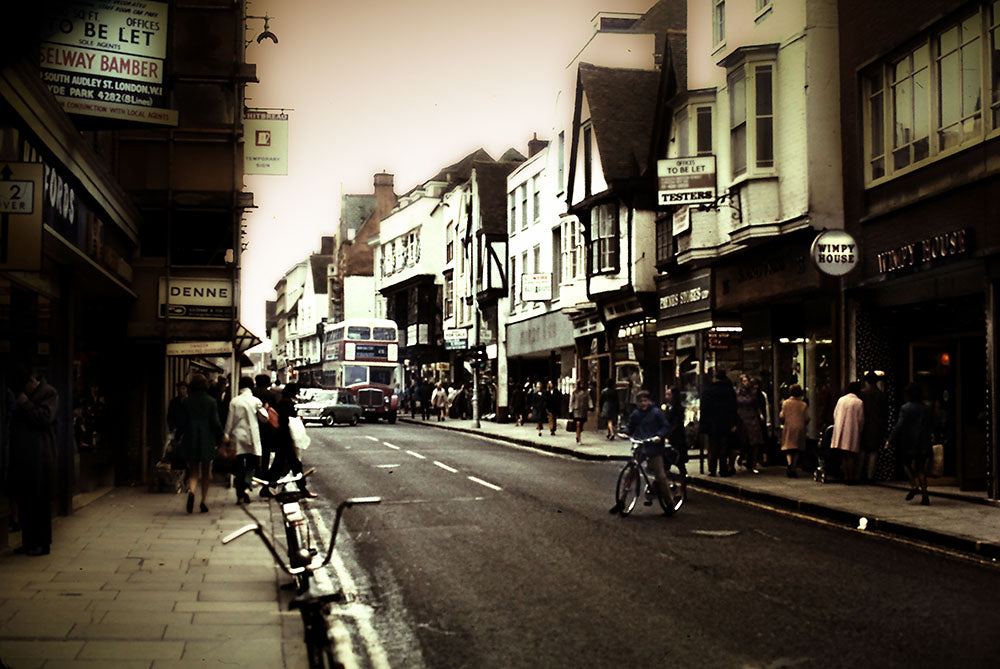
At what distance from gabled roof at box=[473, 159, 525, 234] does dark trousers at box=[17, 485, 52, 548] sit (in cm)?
4211

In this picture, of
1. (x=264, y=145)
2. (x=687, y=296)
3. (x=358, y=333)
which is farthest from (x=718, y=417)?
(x=358, y=333)

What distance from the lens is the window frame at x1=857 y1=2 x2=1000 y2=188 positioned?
634 inches

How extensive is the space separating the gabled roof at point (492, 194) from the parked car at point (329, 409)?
11412 millimetres

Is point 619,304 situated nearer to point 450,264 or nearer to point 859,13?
point 859,13

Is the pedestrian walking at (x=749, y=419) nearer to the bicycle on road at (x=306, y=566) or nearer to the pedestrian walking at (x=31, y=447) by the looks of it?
the pedestrian walking at (x=31, y=447)

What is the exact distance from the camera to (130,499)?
1728 centimetres

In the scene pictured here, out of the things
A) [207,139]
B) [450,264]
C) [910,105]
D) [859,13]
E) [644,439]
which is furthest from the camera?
[450,264]

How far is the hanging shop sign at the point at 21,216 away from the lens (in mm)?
9859

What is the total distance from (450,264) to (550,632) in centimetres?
5543

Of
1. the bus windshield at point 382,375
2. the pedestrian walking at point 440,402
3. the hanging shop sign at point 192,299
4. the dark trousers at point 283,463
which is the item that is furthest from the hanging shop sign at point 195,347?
the bus windshield at point 382,375

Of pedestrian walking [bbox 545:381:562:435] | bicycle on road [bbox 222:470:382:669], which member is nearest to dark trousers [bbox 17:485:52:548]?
bicycle on road [bbox 222:470:382:669]

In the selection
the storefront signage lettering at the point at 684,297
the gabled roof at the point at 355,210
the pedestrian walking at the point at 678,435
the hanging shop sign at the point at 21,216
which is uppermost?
the gabled roof at the point at 355,210

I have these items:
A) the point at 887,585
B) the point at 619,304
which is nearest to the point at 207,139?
the point at 619,304

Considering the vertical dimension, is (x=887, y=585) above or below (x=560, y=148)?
below
